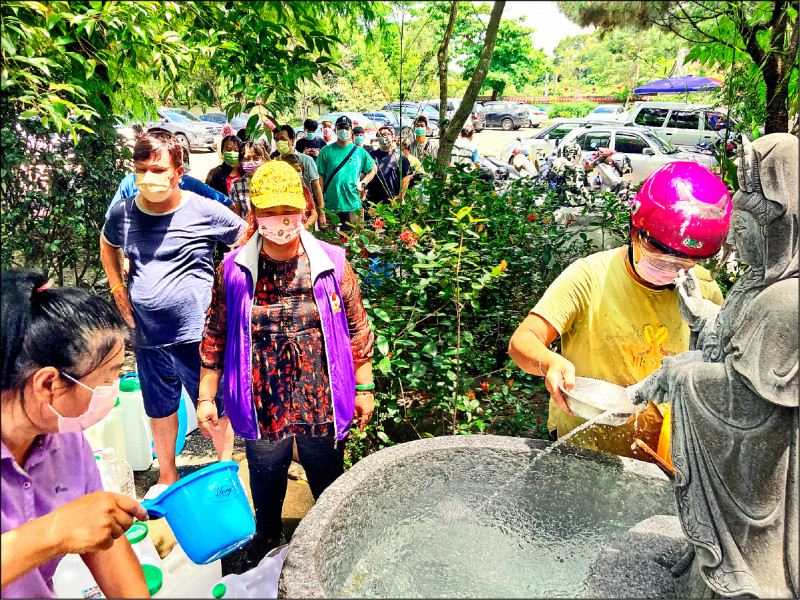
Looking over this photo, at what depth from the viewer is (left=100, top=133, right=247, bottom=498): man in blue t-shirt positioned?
310 cm

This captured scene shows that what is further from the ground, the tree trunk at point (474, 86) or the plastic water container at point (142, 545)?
the tree trunk at point (474, 86)

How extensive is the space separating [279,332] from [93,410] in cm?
99

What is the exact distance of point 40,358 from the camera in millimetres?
1334

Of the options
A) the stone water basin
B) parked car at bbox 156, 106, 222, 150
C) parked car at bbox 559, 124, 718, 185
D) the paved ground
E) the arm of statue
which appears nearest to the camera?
the arm of statue

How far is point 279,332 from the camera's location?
7.97ft

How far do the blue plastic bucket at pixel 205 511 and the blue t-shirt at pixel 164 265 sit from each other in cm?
131

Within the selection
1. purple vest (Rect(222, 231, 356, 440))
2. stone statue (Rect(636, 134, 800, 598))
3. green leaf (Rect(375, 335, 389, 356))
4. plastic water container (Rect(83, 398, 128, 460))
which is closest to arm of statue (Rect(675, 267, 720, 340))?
stone statue (Rect(636, 134, 800, 598))

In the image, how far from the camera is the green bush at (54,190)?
14.2 feet

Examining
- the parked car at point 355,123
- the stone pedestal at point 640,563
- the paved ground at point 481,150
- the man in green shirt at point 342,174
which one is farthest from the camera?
the paved ground at point 481,150

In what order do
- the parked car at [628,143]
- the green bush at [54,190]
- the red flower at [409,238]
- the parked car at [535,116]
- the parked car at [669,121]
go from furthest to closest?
the parked car at [535,116] → the parked car at [669,121] → the parked car at [628,143] → the green bush at [54,190] → the red flower at [409,238]

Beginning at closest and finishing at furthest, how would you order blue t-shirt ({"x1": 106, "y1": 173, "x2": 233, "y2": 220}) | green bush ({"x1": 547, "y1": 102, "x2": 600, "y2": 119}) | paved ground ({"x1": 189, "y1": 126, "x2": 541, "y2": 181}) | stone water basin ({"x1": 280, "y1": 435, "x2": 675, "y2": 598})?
1. stone water basin ({"x1": 280, "y1": 435, "x2": 675, "y2": 598})
2. blue t-shirt ({"x1": 106, "y1": 173, "x2": 233, "y2": 220})
3. paved ground ({"x1": 189, "y1": 126, "x2": 541, "y2": 181})
4. green bush ({"x1": 547, "y1": 102, "x2": 600, "y2": 119})

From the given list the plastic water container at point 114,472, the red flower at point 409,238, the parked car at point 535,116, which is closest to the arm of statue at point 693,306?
the red flower at point 409,238

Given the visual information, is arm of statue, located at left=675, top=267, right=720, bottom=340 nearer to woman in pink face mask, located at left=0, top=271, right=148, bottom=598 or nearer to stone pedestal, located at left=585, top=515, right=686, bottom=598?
stone pedestal, located at left=585, top=515, right=686, bottom=598

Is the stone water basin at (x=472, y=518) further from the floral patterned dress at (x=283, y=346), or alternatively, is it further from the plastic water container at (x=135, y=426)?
the plastic water container at (x=135, y=426)
